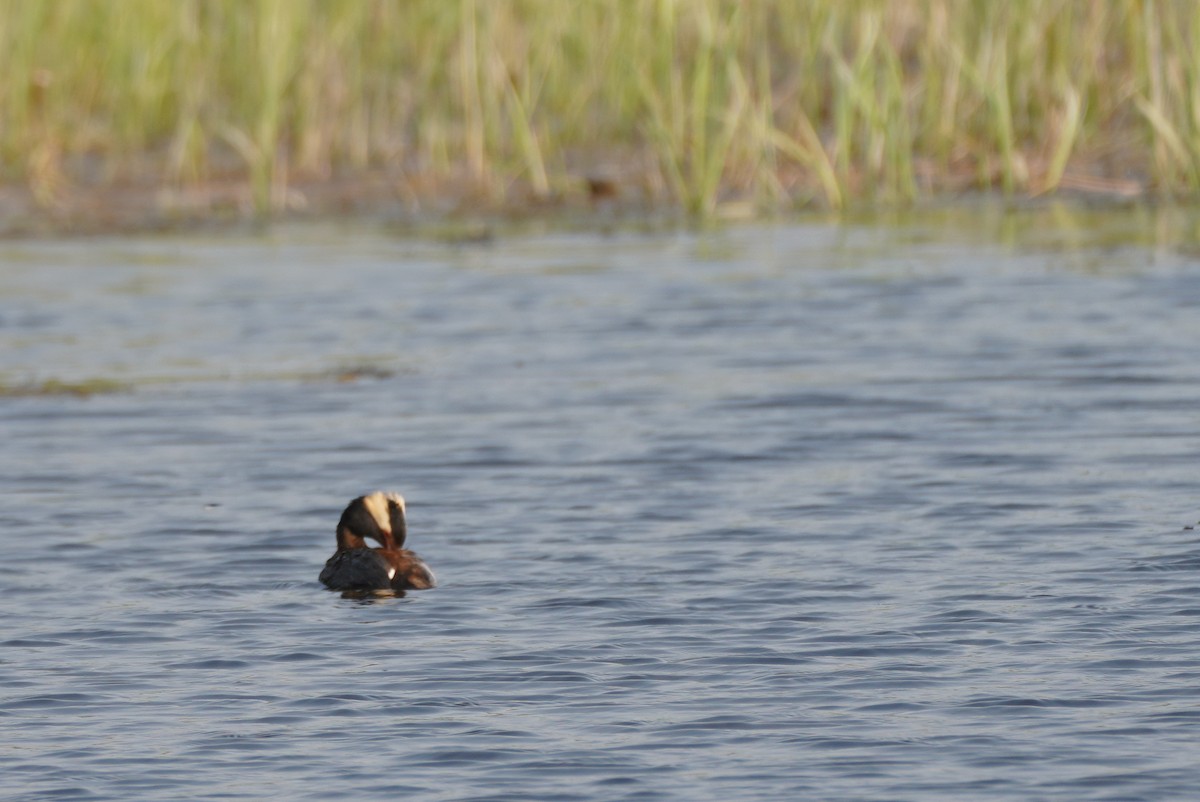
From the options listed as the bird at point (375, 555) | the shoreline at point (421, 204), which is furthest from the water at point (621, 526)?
the shoreline at point (421, 204)

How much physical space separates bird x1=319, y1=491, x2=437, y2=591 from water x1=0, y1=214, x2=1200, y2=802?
0.10 meters

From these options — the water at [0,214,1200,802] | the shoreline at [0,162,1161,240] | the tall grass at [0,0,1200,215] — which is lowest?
the water at [0,214,1200,802]

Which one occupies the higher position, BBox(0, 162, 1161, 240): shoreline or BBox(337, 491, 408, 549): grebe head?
BBox(0, 162, 1161, 240): shoreline

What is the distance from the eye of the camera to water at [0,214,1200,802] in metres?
6.25

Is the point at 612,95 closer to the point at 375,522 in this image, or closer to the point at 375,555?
the point at 375,522

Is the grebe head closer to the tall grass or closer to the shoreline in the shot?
the tall grass

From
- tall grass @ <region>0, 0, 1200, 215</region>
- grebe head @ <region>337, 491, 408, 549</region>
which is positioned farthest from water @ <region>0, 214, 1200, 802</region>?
tall grass @ <region>0, 0, 1200, 215</region>

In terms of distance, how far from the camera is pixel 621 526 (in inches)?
354

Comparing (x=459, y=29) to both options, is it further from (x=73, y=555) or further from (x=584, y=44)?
(x=73, y=555)

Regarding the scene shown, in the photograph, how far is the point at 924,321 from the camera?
13391 millimetres

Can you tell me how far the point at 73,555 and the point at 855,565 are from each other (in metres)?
2.73

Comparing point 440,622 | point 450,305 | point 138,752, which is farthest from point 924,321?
point 138,752

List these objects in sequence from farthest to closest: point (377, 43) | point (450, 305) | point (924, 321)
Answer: point (377, 43)
point (450, 305)
point (924, 321)

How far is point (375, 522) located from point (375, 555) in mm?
275
